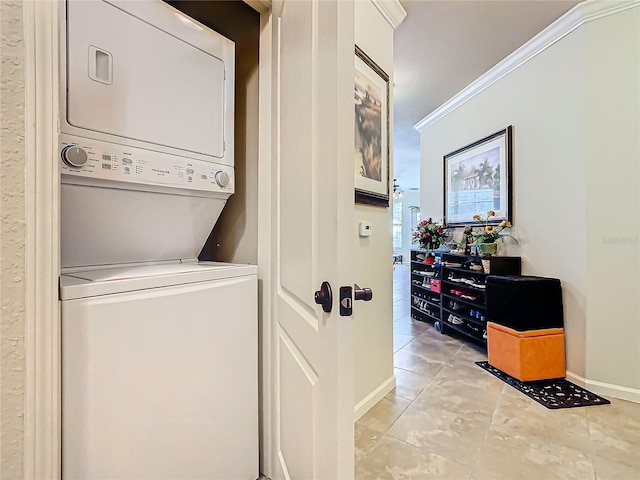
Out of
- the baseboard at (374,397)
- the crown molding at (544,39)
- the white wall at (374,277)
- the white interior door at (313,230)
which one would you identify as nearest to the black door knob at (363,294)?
the white interior door at (313,230)

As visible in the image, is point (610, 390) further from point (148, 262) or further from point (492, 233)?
point (148, 262)

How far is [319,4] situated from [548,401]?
257 cm

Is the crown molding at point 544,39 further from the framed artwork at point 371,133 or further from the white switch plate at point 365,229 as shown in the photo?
the white switch plate at point 365,229

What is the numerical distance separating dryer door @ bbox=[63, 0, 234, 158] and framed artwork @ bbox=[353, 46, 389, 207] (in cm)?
85

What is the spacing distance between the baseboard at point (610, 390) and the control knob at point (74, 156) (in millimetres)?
3173

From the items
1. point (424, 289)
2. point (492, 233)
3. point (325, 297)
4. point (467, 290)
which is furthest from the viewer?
point (424, 289)

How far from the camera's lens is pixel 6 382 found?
60 cm

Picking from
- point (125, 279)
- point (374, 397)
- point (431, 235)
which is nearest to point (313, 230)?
point (125, 279)

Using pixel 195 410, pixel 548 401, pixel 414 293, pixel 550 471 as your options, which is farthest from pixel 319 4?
pixel 414 293

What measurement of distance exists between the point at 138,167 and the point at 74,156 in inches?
6.9

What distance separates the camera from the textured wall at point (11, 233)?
59 cm

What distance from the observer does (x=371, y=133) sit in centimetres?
202

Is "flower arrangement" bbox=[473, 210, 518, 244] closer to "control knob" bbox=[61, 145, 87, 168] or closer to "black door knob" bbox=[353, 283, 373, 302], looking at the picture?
"black door knob" bbox=[353, 283, 373, 302]

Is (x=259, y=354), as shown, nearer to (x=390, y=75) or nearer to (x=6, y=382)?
(x=6, y=382)
